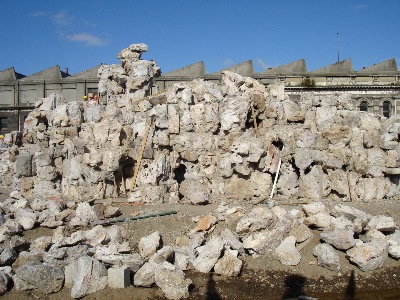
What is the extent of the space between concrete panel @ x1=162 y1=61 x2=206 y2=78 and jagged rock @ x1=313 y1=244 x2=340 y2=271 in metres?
24.6

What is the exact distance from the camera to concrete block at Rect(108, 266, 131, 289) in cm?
729

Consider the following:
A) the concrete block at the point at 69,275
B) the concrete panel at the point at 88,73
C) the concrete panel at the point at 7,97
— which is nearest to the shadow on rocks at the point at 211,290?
the concrete block at the point at 69,275

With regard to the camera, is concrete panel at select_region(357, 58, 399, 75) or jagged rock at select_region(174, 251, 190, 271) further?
concrete panel at select_region(357, 58, 399, 75)

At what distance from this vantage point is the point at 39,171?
13.1 m

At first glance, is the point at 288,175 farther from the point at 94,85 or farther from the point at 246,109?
the point at 94,85

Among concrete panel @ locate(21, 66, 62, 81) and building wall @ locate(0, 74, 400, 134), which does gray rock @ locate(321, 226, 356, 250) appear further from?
concrete panel @ locate(21, 66, 62, 81)

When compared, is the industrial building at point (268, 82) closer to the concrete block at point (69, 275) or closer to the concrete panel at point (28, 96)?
the concrete panel at point (28, 96)

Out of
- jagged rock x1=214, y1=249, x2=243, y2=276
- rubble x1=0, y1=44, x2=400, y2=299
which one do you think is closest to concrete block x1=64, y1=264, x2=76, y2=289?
rubble x1=0, y1=44, x2=400, y2=299

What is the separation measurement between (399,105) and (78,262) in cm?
2868

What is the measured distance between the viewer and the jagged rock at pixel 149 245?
861cm

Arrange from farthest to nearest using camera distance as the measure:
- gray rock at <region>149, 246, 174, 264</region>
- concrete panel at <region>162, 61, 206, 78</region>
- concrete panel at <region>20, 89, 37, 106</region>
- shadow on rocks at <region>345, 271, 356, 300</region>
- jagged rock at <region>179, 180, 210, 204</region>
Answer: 1. concrete panel at <region>20, 89, 37, 106</region>
2. concrete panel at <region>162, 61, 206, 78</region>
3. jagged rock at <region>179, 180, 210, 204</region>
4. gray rock at <region>149, 246, 174, 264</region>
5. shadow on rocks at <region>345, 271, 356, 300</region>

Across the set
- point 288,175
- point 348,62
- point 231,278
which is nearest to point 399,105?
point 348,62

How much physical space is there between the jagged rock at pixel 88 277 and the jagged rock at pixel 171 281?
1039mm

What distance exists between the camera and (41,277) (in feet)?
24.1
